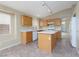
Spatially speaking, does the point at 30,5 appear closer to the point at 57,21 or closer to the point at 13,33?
the point at 13,33

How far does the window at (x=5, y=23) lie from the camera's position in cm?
530

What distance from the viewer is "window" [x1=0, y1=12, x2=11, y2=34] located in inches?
209

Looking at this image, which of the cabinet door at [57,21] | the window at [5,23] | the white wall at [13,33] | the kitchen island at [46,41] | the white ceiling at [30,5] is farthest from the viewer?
the cabinet door at [57,21]

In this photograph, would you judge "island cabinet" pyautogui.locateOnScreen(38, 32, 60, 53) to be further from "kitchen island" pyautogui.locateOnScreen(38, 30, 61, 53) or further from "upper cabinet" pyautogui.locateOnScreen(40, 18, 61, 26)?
"upper cabinet" pyautogui.locateOnScreen(40, 18, 61, 26)

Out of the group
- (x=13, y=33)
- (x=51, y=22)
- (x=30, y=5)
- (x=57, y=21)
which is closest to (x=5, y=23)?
(x=13, y=33)

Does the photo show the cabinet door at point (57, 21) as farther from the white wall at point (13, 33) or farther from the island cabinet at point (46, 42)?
the island cabinet at point (46, 42)

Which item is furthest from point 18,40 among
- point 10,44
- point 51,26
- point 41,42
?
point 51,26

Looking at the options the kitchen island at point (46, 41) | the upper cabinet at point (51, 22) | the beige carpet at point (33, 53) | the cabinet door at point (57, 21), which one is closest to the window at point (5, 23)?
the beige carpet at point (33, 53)

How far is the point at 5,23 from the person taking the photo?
5.64 m

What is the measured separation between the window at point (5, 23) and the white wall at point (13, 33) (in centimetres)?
22

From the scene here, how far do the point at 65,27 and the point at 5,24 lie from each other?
7.92 m

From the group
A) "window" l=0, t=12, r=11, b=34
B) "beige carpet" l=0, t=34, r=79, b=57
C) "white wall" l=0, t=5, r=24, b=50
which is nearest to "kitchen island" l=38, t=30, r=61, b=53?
"beige carpet" l=0, t=34, r=79, b=57

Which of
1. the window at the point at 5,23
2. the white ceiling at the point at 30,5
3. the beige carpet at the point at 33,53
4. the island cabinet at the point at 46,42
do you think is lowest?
the beige carpet at the point at 33,53

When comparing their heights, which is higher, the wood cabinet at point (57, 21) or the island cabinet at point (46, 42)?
the wood cabinet at point (57, 21)
